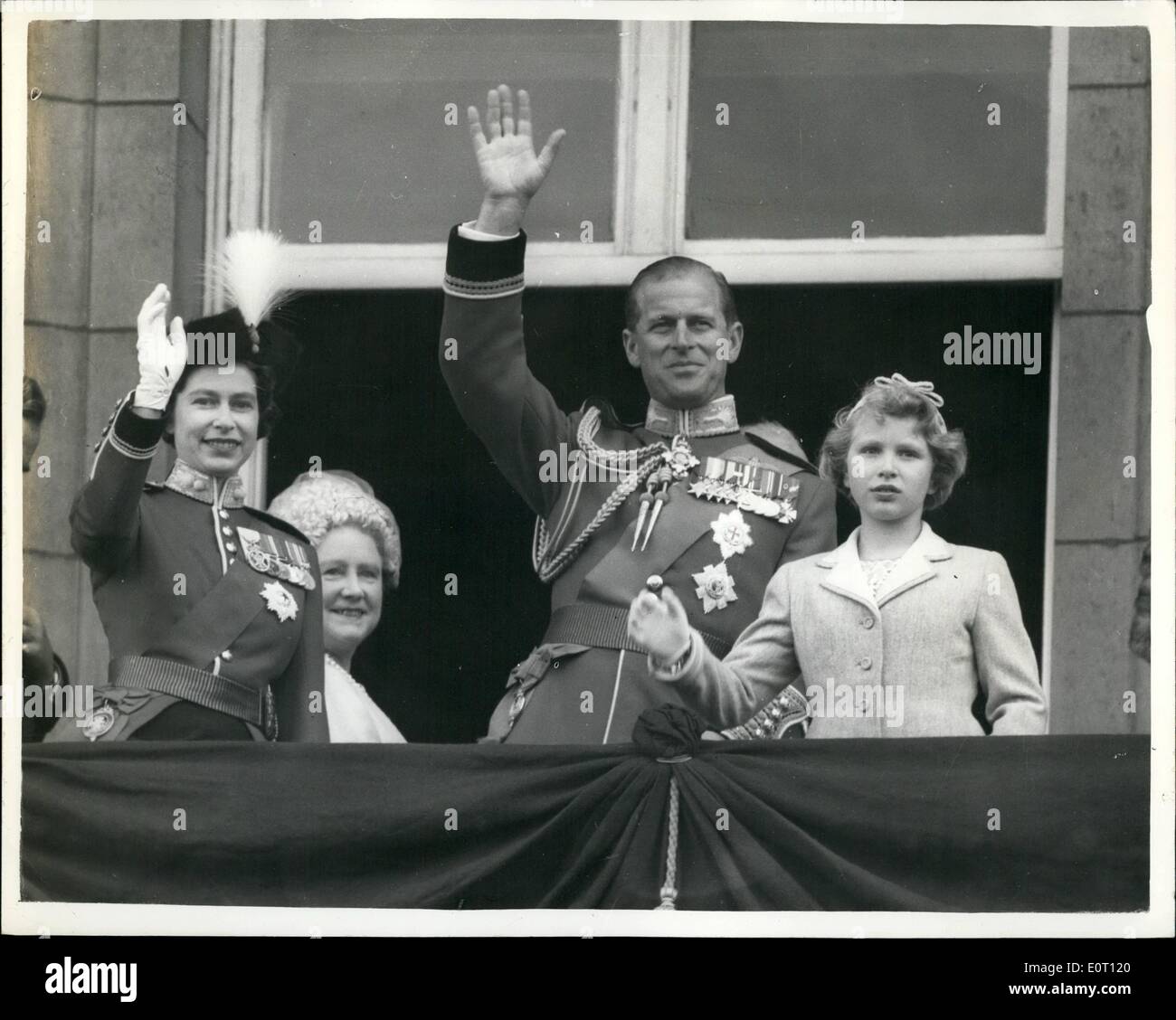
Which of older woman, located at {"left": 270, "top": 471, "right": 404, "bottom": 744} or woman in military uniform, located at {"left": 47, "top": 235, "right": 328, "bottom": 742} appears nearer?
woman in military uniform, located at {"left": 47, "top": 235, "right": 328, "bottom": 742}

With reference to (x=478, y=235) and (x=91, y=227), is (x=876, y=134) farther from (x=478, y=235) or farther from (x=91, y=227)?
(x=91, y=227)

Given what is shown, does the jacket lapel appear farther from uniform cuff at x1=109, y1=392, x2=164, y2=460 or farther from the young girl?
uniform cuff at x1=109, y1=392, x2=164, y2=460

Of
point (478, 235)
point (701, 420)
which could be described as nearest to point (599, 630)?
point (701, 420)

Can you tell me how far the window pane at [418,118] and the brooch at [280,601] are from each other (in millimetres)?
1135

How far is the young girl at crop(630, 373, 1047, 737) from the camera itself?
7.40m

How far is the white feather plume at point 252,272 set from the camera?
7719 millimetres

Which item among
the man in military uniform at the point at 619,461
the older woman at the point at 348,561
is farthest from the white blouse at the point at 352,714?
the man in military uniform at the point at 619,461

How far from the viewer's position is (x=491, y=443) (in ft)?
25.1

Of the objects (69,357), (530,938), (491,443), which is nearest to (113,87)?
(69,357)

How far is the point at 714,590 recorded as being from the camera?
7.54m

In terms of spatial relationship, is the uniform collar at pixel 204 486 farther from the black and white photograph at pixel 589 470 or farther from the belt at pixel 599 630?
the belt at pixel 599 630

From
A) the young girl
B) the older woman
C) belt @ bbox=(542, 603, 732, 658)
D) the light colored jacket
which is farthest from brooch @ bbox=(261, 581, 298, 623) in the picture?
the light colored jacket

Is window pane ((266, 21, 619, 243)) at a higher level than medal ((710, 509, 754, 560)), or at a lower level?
higher

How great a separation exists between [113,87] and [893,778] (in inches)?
130
